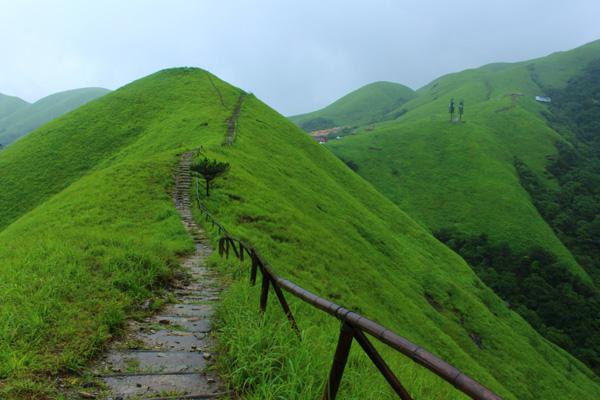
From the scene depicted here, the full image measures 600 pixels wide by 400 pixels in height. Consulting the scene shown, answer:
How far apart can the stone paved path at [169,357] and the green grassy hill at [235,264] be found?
31 centimetres

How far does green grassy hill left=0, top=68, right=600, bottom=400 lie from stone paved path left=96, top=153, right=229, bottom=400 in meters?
0.31

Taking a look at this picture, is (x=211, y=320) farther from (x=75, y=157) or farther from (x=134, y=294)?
(x=75, y=157)

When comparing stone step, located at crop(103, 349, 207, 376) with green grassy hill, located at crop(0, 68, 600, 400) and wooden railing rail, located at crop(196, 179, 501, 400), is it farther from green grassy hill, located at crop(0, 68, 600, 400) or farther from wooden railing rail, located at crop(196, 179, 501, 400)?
wooden railing rail, located at crop(196, 179, 501, 400)

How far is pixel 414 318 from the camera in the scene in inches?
941

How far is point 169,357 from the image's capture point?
5559mm

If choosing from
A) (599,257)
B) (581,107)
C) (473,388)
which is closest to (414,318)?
(473,388)

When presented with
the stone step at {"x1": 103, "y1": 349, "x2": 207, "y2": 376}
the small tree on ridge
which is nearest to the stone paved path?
the stone step at {"x1": 103, "y1": 349, "x2": 207, "y2": 376}

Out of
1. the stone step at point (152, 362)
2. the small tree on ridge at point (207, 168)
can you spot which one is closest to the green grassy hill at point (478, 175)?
the small tree on ridge at point (207, 168)

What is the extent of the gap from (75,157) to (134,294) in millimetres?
52738

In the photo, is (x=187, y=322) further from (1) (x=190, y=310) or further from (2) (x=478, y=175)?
(2) (x=478, y=175)

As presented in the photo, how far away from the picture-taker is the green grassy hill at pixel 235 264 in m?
5.12

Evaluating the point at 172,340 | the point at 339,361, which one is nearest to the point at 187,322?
the point at 172,340

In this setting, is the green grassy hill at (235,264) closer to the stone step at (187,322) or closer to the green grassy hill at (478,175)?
the stone step at (187,322)

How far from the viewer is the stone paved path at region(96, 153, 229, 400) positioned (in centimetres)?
466
